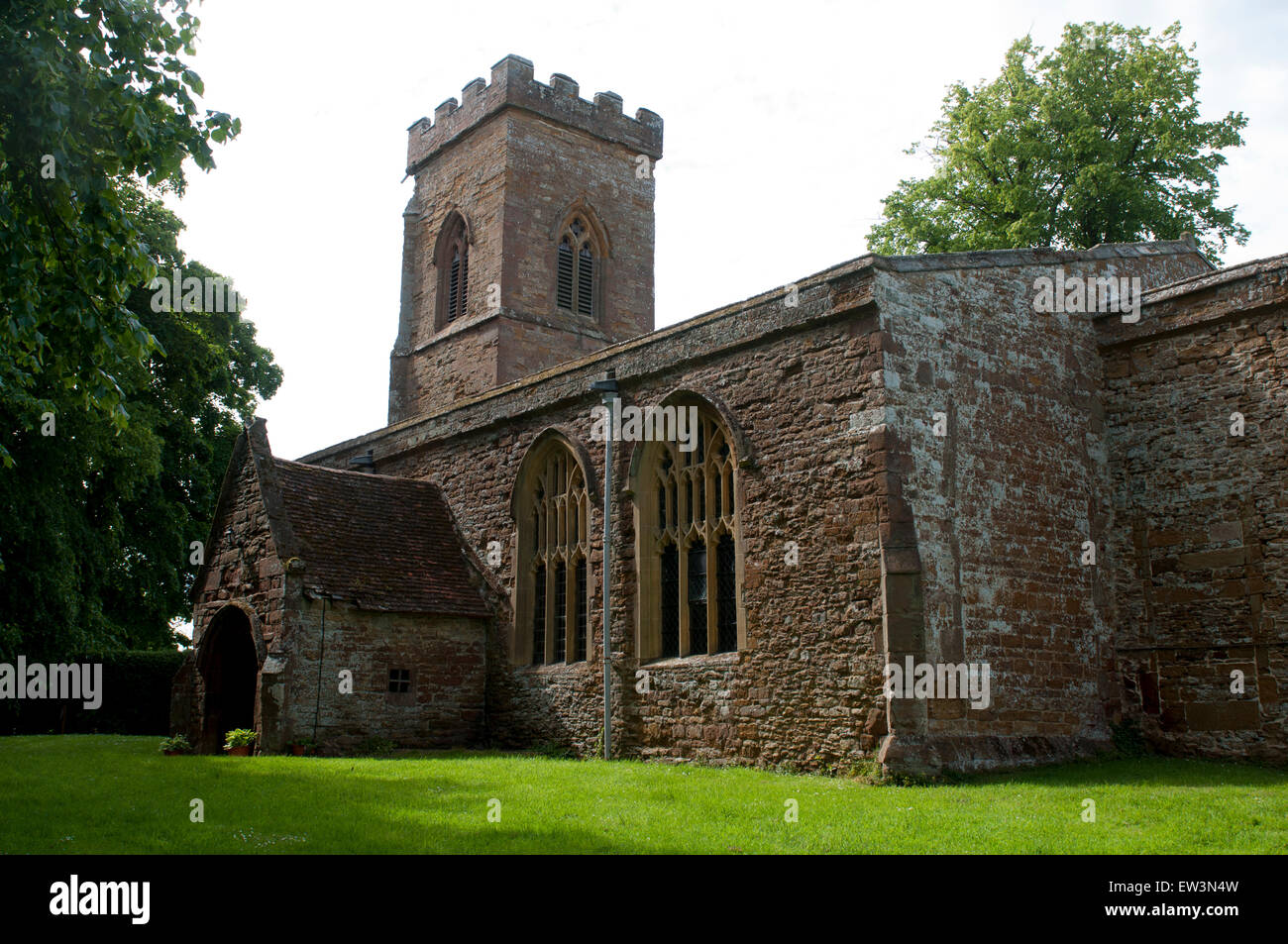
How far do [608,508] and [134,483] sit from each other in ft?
33.0

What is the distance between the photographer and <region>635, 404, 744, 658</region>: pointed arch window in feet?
49.8

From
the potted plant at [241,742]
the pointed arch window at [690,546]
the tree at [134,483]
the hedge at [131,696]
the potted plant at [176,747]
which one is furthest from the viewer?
the hedge at [131,696]

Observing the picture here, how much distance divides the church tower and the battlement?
4 cm

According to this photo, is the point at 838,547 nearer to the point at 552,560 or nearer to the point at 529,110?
the point at 552,560

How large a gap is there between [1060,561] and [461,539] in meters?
10.0

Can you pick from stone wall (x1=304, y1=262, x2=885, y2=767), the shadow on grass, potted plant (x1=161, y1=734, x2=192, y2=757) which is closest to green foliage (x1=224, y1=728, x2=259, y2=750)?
potted plant (x1=161, y1=734, x2=192, y2=757)

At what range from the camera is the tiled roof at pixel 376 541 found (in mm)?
17250

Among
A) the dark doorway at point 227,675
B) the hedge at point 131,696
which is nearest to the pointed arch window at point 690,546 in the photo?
the dark doorway at point 227,675

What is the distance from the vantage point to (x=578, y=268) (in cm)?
2941

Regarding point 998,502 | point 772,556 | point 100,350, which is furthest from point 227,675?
point 998,502

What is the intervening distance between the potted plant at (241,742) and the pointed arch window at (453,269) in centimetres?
1515

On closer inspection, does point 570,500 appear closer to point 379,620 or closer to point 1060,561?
point 379,620

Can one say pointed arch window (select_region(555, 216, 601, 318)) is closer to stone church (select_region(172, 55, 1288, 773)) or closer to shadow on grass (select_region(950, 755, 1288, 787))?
stone church (select_region(172, 55, 1288, 773))

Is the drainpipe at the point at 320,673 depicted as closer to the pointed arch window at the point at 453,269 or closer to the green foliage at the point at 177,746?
the green foliage at the point at 177,746
